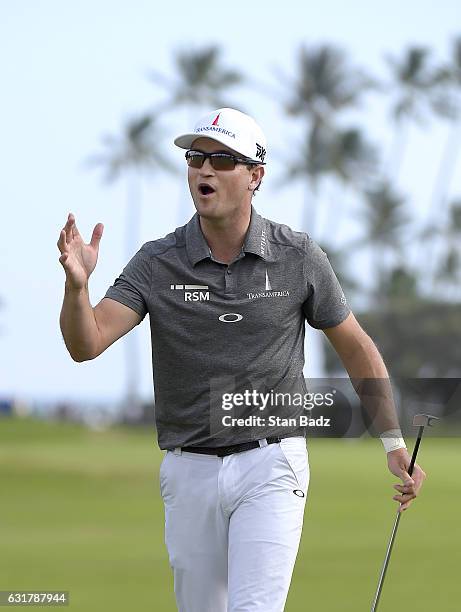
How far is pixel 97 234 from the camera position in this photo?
6.00 meters

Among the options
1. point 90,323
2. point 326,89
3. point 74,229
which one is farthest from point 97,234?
point 326,89

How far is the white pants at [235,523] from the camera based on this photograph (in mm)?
5680

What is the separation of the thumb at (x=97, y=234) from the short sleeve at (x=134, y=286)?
0.18 meters

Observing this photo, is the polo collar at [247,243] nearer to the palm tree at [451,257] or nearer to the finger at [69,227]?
the finger at [69,227]

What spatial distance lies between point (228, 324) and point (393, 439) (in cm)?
93

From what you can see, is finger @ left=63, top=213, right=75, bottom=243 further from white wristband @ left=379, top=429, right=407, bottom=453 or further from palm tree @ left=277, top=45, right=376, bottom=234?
palm tree @ left=277, top=45, right=376, bottom=234

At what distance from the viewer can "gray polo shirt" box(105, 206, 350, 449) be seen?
5902mm

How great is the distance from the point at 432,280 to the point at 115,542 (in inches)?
2798

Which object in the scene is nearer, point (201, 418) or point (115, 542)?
point (201, 418)

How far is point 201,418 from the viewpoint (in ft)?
19.5

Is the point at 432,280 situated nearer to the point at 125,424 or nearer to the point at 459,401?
the point at 125,424

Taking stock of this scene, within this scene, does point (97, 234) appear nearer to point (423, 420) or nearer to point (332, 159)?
point (423, 420)

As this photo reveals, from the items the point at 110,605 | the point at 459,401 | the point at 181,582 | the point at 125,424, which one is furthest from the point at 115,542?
the point at 125,424

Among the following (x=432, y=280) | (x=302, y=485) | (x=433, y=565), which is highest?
(x=432, y=280)
